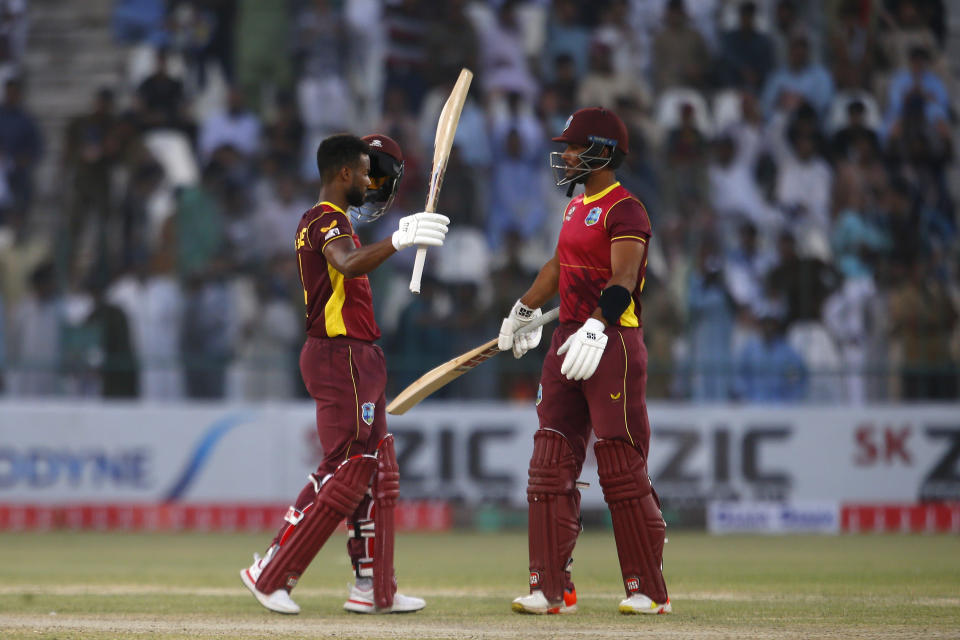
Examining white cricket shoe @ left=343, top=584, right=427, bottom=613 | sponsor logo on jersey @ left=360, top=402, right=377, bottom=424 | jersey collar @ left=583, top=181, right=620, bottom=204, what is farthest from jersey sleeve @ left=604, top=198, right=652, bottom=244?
white cricket shoe @ left=343, top=584, right=427, bottom=613

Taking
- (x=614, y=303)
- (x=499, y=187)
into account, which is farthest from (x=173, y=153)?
(x=614, y=303)

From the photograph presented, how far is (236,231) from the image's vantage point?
52.2 ft

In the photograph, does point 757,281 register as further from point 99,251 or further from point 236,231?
point 99,251

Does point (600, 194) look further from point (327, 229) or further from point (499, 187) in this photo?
point (499, 187)

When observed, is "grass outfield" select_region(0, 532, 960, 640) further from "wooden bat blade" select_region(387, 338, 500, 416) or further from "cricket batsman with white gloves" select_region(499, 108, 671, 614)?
"wooden bat blade" select_region(387, 338, 500, 416)

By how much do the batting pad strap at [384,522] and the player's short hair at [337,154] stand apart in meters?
1.38

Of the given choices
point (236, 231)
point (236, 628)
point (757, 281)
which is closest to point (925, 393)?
point (757, 281)

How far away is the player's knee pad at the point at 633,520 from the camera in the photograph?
6.86 meters

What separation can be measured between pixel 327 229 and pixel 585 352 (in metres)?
1.40

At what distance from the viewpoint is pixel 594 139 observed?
7.07 m

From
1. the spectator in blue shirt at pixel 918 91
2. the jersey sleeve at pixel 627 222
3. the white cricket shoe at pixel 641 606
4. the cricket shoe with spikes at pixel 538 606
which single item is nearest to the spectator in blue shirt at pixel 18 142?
the spectator in blue shirt at pixel 918 91

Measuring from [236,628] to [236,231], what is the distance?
10061 mm

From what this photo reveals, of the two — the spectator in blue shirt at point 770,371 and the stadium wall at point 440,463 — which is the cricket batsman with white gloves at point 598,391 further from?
the spectator in blue shirt at point 770,371

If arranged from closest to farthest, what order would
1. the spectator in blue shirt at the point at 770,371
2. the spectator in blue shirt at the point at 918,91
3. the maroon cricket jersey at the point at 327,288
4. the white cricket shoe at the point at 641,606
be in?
the white cricket shoe at the point at 641,606, the maroon cricket jersey at the point at 327,288, the spectator in blue shirt at the point at 770,371, the spectator in blue shirt at the point at 918,91
